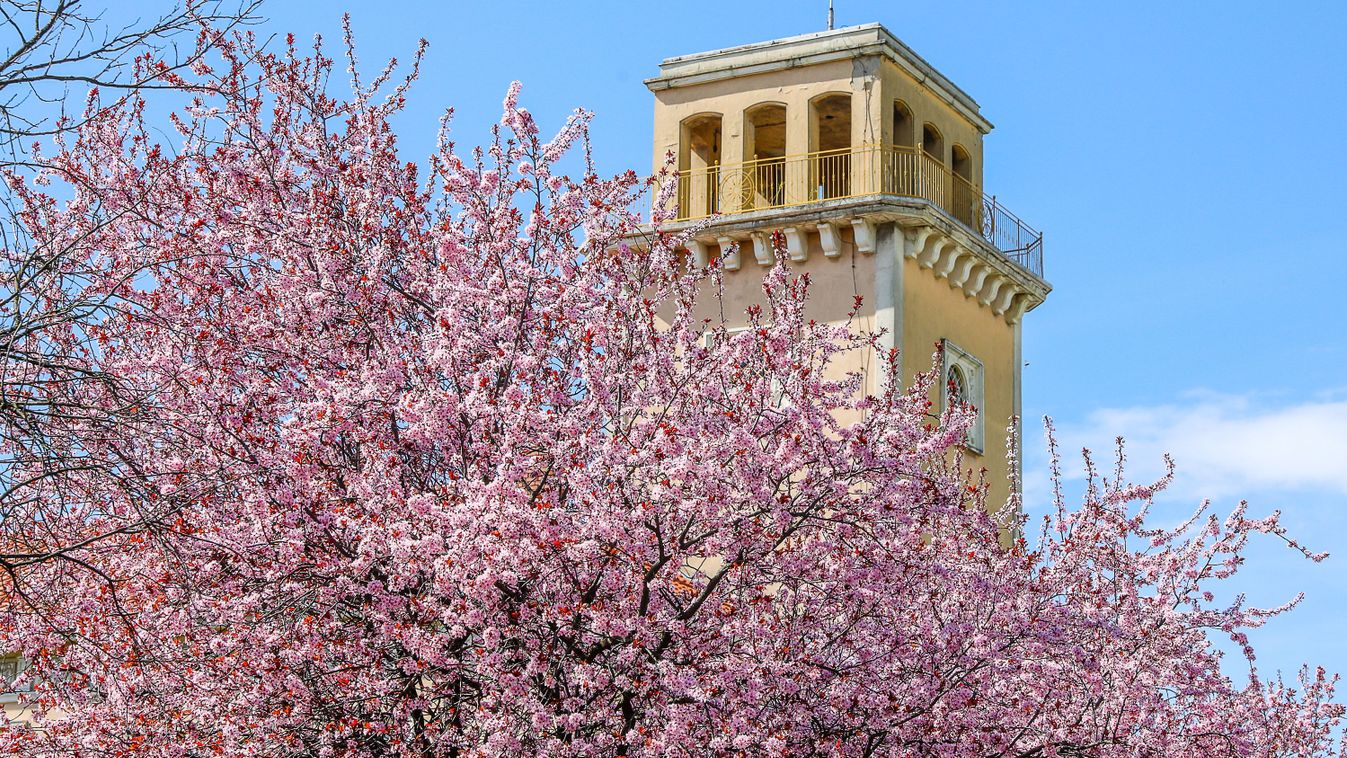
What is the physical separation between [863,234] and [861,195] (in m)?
0.65

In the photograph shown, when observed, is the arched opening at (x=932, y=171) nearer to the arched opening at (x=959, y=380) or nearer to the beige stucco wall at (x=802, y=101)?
the beige stucco wall at (x=802, y=101)

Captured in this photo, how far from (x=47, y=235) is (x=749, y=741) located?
25.4ft

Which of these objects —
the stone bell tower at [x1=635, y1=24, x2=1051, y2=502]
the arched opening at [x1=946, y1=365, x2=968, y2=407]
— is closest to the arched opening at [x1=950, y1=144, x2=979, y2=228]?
the stone bell tower at [x1=635, y1=24, x2=1051, y2=502]

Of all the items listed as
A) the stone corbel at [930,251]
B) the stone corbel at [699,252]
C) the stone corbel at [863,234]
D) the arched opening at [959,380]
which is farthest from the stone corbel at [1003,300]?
the stone corbel at [699,252]

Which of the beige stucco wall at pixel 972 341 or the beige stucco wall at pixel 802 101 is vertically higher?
the beige stucco wall at pixel 802 101

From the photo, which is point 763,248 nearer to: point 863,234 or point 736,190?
point 736,190

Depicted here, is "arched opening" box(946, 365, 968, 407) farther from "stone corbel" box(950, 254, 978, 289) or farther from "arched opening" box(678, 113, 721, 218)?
"arched opening" box(678, 113, 721, 218)

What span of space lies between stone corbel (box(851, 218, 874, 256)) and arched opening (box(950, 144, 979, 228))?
269 cm

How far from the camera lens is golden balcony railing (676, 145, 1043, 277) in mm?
28047

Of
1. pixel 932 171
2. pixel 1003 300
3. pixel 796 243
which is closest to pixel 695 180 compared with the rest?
pixel 796 243

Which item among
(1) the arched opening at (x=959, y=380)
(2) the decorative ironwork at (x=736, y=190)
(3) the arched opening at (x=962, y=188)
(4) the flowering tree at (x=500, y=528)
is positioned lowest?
(4) the flowering tree at (x=500, y=528)

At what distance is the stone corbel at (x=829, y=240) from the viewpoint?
2764cm

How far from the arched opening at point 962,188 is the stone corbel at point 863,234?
2693 mm

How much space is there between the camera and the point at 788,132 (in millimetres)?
28672
